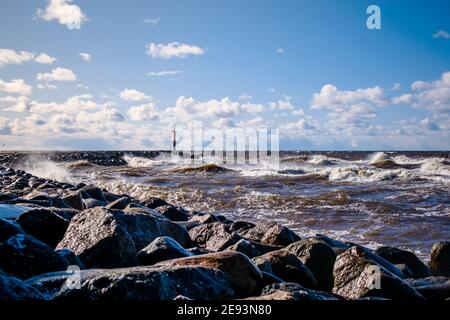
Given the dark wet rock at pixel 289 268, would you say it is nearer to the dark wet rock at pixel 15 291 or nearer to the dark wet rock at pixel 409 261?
the dark wet rock at pixel 409 261

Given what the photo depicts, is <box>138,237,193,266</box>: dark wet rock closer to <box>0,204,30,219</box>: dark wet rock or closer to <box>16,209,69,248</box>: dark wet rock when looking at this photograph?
<box>16,209,69,248</box>: dark wet rock

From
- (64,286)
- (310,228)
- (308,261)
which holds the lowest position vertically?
(310,228)

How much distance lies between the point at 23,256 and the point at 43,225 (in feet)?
4.40

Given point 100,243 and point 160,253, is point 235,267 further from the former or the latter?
point 100,243

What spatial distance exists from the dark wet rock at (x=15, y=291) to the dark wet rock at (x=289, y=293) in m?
1.48

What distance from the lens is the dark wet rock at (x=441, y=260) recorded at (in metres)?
6.41

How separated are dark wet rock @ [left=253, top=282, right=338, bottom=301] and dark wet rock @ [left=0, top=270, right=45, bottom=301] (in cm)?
148

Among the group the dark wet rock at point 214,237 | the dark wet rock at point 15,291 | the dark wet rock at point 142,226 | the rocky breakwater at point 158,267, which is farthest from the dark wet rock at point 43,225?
the dark wet rock at point 214,237

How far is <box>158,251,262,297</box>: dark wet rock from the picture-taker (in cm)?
370

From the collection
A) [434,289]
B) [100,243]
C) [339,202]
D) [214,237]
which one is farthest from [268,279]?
[339,202]
